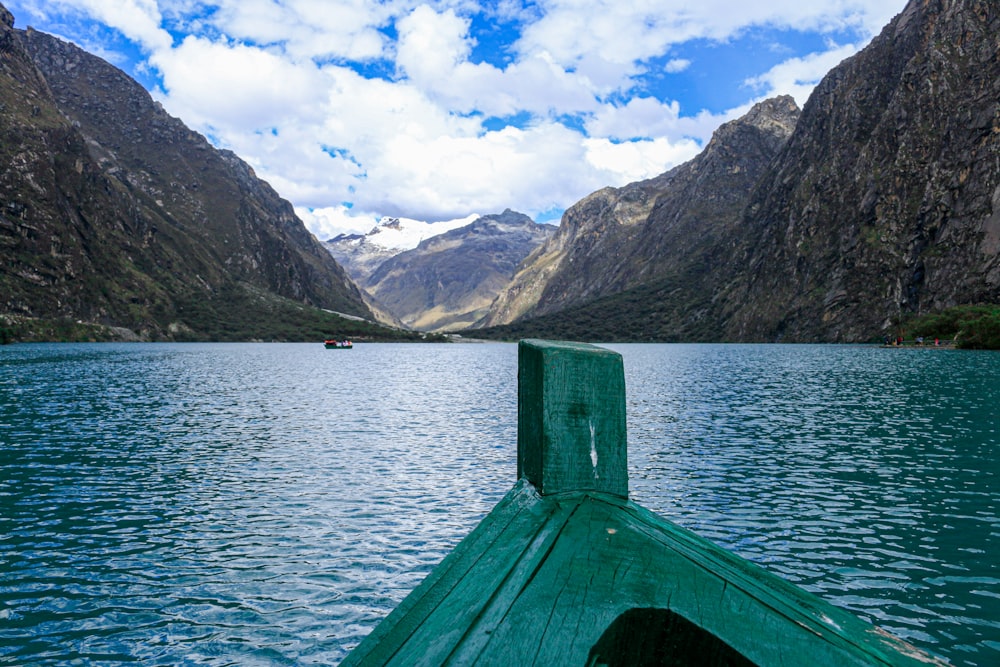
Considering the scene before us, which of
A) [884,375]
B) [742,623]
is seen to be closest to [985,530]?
[742,623]

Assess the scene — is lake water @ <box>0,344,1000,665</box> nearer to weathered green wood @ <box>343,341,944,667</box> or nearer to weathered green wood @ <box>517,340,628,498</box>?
weathered green wood @ <box>517,340,628,498</box>

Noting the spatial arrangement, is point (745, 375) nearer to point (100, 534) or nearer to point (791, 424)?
point (791, 424)

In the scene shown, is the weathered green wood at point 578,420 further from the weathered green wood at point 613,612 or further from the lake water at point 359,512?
the lake water at point 359,512

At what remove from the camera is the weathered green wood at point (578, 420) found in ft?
12.3

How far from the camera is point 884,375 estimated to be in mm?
74250

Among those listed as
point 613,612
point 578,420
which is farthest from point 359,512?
point 613,612

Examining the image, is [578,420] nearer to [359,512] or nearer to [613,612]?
[613,612]

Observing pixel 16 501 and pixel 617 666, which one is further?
pixel 16 501

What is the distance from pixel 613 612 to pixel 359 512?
19710 millimetres

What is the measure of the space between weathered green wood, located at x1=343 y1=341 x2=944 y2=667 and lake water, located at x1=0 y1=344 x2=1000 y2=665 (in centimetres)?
965

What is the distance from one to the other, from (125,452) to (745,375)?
73.0 metres

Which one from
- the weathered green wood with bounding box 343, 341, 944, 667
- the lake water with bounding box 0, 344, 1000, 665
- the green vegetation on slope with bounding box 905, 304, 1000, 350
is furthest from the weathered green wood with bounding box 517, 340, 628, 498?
the green vegetation on slope with bounding box 905, 304, 1000, 350

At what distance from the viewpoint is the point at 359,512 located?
21.2m

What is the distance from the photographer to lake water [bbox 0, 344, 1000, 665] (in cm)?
1279
